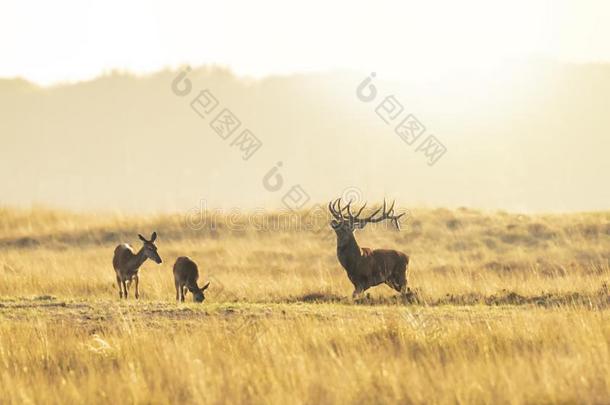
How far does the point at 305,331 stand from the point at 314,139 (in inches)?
2282

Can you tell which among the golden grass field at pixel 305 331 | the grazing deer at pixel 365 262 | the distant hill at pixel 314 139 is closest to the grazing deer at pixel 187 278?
the golden grass field at pixel 305 331

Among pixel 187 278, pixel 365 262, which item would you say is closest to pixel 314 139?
pixel 365 262

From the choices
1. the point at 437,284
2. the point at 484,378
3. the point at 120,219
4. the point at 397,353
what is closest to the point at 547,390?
the point at 484,378

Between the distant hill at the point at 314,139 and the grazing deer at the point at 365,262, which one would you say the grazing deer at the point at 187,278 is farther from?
the distant hill at the point at 314,139

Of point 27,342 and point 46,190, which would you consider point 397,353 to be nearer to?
point 27,342

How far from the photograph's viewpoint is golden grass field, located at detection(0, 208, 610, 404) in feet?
30.3

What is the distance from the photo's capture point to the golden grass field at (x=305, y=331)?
925 cm

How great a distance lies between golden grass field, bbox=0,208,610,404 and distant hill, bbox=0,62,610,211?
1469 inches

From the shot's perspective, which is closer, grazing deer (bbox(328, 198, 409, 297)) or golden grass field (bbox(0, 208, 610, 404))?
golden grass field (bbox(0, 208, 610, 404))

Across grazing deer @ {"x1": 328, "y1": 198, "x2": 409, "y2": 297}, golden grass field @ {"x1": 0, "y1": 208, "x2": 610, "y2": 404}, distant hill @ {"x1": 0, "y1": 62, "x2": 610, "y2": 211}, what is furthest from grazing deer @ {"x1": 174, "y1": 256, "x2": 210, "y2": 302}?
distant hill @ {"x1": 0, "y1": 62, "x2": 610, "y2": 211}

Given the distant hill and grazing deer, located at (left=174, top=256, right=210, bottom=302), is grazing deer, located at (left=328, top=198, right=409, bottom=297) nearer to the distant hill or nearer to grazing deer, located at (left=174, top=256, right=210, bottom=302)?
grazing deer, located at (left=174, top=256, right=210, bottom=302)

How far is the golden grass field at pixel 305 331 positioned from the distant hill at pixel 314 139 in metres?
37.3

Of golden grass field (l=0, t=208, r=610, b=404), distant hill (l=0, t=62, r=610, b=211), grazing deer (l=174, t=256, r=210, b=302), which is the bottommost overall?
golden grass field (l=0, t=208, r=610, b=404)

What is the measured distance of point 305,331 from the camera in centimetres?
1188
